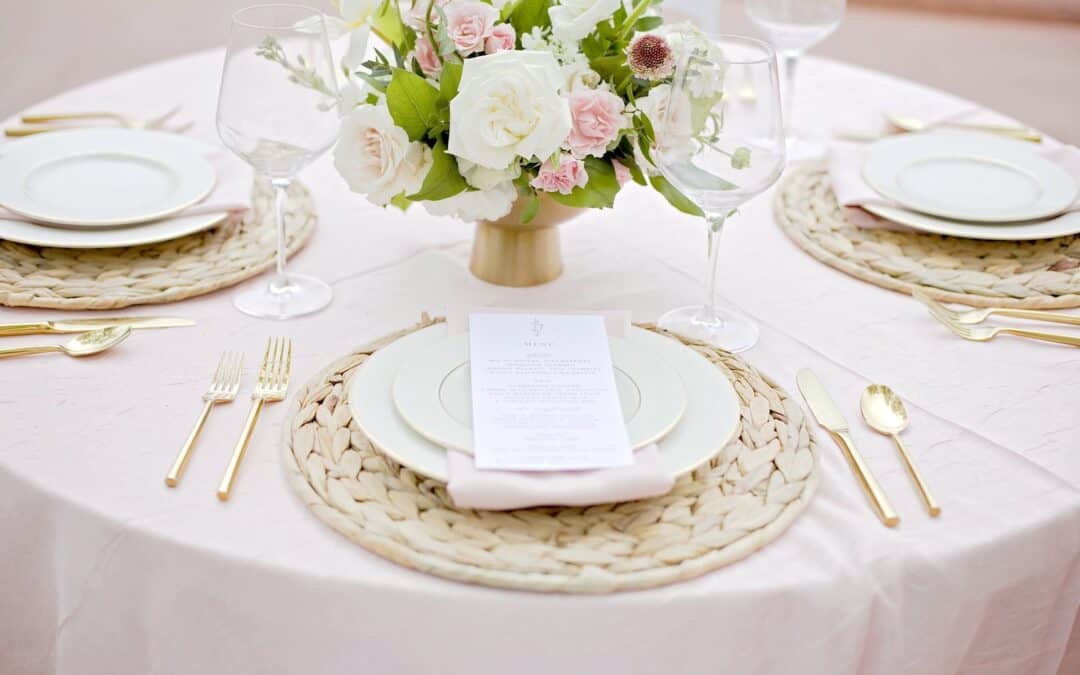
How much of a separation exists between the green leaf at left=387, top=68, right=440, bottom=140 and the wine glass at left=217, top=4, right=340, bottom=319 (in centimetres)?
8

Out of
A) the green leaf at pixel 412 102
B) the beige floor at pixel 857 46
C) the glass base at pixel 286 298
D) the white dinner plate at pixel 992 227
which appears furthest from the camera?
the beige floor at pixel 857 46

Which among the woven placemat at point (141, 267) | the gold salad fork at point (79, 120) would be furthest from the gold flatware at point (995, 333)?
the gold salad fork at point (79, 120)

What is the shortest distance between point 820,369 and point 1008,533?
0.27 metres

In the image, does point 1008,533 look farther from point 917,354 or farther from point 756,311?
point 756,311

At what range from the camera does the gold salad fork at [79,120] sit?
1460mm

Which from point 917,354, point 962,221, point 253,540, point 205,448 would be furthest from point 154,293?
point 962,221

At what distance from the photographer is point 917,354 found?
109 cm

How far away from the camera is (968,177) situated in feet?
4.52

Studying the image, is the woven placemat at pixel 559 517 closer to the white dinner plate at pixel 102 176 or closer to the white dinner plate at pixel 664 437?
the white dinner plate at pixel 664 437

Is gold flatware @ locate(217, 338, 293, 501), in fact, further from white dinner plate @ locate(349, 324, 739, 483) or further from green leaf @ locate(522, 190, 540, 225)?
green leaf @ locate(522, 190, 540, 225)

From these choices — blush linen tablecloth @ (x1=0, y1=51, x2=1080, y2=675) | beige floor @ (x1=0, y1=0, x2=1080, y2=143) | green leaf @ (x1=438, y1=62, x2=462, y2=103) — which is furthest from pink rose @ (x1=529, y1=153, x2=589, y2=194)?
beige floor @ (x1=0, y1=0, x2=1080, y2=143)

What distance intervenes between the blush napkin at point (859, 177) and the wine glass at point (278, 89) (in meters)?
0.64

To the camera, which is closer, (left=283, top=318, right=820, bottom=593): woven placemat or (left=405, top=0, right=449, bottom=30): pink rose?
(left=283, top=318, right=820, bottom=593): woven placemat

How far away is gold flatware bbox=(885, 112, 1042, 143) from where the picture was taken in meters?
1.55
